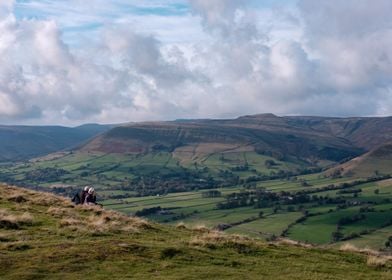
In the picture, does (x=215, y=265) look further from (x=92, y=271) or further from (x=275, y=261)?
(x=92, y=271)

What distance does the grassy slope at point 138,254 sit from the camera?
20047 mm

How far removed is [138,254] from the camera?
22250mm

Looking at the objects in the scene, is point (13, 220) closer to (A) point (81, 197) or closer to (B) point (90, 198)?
(B) point (90, 198)

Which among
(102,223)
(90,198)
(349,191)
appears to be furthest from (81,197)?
(349,191)

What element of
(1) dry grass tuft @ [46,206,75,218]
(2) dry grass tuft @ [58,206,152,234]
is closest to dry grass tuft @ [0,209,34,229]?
(2) dry grass tuft @ [58,206,152,234]

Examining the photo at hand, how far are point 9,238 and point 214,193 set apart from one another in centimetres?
17161

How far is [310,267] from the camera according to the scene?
23.6 metres

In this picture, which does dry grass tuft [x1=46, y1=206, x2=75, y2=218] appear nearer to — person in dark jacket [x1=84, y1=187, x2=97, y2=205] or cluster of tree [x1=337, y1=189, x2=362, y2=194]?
person in dark jacket [x1=84, y1=187, x2=97, y2=205]

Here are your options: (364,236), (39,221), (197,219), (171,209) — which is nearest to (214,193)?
(171,209)

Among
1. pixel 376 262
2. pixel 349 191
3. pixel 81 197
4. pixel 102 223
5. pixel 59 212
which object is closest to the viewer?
pixel 376 262

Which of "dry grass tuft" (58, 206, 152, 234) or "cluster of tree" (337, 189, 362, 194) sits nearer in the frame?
"dry grass tuft" (58, 206, 152, 234)

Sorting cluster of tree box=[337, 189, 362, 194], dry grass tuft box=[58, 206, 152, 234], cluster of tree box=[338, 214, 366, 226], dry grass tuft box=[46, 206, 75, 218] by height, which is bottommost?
cluster of tree box=[338, 214, 366, 226]

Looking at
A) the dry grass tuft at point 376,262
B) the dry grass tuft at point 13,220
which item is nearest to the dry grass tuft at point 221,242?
the dry grass tuft at point 376,262

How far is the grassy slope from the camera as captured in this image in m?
20.0
